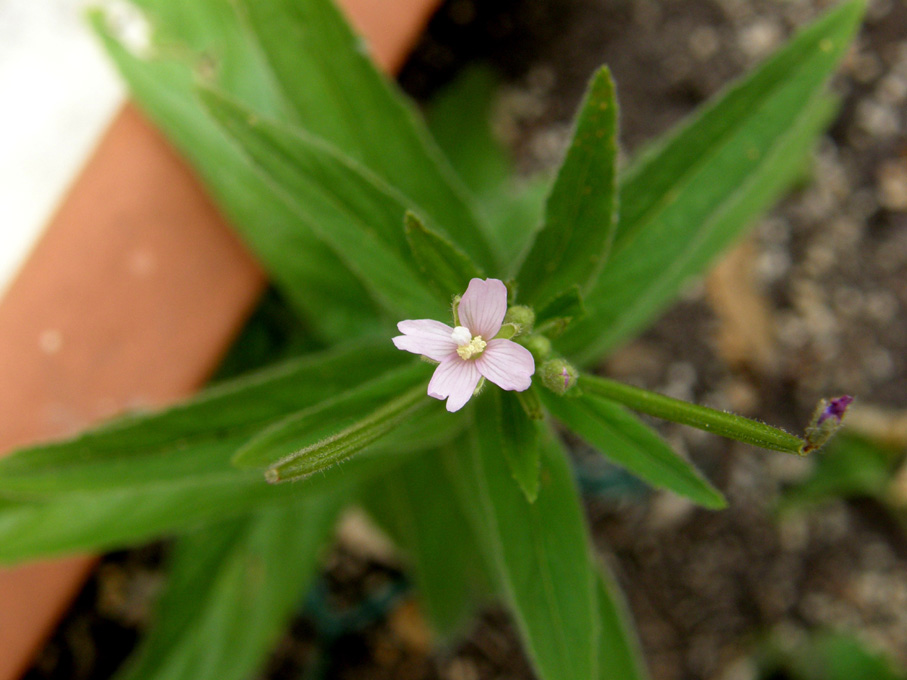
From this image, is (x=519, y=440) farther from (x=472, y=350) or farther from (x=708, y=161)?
(x=708, y=161)

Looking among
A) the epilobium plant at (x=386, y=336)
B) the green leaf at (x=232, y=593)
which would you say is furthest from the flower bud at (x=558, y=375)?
the green leaf at (x=232, y=593)

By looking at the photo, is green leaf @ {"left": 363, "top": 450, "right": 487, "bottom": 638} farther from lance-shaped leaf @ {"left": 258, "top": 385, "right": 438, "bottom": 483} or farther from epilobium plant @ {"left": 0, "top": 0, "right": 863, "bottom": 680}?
lance-shaped leaf @ {"left": 258, "top": 385, "right": 438, "bottom": 483}

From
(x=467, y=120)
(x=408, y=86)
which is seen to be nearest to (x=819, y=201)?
(x=467, y=120)

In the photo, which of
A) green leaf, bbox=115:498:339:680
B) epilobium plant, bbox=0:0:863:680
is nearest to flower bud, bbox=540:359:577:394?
epilobium plant, bbox=0:0:863:680

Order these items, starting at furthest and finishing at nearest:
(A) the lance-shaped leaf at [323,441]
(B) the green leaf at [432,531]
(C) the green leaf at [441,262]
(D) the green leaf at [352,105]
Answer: (B) the green leaf at [432,531] < (D) the green leaf at [352,105] < (C) the green leaf at [441,262] < (A) the lance-shaped leaf at [323,441]

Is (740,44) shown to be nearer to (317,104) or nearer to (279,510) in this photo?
(317,104)

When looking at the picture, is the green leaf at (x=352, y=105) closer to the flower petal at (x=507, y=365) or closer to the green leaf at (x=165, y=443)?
the green leaf at (x=165, y=443)

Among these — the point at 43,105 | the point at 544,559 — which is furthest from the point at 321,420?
the point at 43,105
